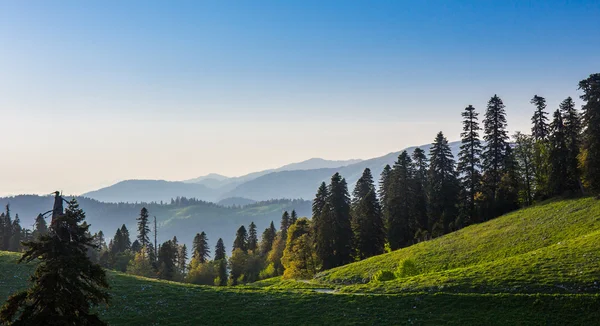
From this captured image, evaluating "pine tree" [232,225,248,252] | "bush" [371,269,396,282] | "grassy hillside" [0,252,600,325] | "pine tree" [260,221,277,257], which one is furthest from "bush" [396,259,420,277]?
"pine tree" [232,225,248,252]

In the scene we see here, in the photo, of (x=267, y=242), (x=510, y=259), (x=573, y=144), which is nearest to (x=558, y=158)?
(x=573, y=144)

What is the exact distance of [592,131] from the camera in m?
50.1

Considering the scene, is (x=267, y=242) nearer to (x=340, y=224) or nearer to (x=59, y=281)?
(x=340, y=224)

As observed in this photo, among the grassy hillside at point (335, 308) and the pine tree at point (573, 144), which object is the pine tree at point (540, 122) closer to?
the pine tree at point (573, 144)

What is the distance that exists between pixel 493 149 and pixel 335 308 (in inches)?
1858

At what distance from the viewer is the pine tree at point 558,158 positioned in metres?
55.9

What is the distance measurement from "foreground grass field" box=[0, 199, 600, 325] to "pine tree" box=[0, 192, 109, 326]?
14818mm

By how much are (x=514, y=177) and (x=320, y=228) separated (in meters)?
34.2

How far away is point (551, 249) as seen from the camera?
36.8m

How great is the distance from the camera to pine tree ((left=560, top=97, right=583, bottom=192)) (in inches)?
2147

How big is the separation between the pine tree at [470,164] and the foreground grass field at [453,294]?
16874 millimetres

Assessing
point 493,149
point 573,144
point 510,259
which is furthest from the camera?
point 493,149

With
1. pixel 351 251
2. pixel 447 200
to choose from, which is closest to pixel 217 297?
pixel 351 251

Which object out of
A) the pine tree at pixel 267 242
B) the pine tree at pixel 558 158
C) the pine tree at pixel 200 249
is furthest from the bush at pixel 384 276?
the pine tree at pixel 200 249
